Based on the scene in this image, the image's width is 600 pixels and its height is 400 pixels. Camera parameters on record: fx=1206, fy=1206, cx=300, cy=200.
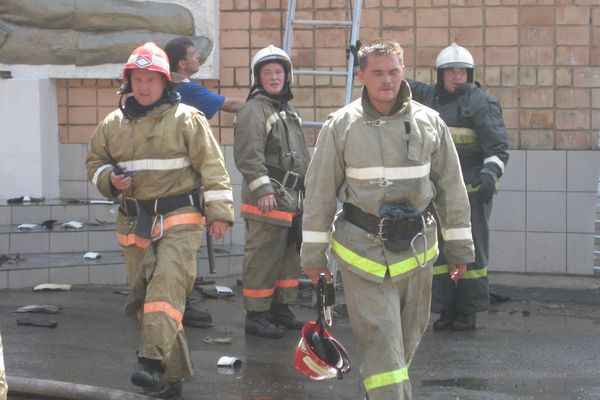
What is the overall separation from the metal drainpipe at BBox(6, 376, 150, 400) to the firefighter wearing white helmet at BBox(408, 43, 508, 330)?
2.89 meters

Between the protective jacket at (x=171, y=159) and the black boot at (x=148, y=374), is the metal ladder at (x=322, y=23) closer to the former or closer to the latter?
the protective jacket at (x=171, y=159)

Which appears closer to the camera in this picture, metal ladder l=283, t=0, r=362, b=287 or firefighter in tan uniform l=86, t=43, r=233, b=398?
firefighter in tan uniform l=86, t=43, r=233, b=398

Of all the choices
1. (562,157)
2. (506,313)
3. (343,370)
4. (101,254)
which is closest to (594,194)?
(562,157)

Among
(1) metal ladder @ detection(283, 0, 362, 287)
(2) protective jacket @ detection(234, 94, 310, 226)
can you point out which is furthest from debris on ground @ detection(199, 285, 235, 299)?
(2) protective jacket @ detection(234, 94, 310, 226)

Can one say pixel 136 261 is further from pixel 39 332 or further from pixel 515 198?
pixel 515 198

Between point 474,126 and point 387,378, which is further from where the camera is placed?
point 474,126

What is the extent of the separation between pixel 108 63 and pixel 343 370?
5806mm

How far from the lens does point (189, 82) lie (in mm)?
8586

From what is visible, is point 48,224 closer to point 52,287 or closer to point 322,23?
point 52,287

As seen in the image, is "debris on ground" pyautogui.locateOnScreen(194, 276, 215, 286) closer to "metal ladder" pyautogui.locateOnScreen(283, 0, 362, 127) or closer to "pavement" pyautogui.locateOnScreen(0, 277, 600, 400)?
"pavement" pyautogui.locateOnScreen(0, 277, 600, 400)

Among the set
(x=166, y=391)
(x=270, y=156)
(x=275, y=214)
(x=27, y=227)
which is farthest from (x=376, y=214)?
(x=27, y=227)

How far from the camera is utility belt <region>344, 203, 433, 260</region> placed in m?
5.53

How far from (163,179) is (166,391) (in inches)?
45.9

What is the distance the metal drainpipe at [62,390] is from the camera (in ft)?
20.7
